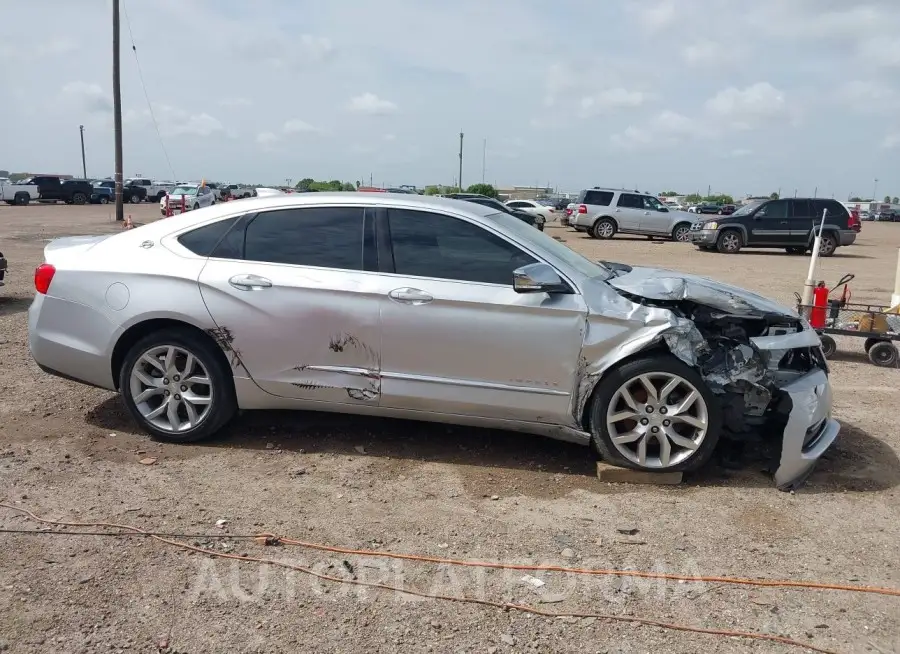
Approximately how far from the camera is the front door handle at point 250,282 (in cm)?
461

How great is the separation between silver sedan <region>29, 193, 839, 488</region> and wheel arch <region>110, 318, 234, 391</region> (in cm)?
1

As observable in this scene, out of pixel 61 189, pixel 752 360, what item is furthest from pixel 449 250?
pixel 61 189

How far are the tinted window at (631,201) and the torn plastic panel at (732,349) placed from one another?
76.6 ft

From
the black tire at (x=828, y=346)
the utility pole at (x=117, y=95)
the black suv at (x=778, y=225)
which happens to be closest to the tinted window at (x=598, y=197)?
the black suv at (x=778, y=225)

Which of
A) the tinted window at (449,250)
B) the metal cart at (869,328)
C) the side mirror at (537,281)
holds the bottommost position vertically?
the metal cart at (869,328)

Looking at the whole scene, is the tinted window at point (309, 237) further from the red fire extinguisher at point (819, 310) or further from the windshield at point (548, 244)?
the red fire extinguisher at point (819, 310)

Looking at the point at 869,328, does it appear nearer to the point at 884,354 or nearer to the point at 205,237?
the point at 884,354

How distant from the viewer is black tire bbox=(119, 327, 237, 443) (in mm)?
4691

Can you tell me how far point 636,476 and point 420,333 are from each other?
1483 mm

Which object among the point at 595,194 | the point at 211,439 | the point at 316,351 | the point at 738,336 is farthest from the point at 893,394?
the point at 595,194

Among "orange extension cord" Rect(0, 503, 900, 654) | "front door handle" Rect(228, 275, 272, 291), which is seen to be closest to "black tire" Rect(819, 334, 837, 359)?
"orange extension cord" Rect(0, 503, 900, 654)

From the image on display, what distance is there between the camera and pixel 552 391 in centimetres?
441

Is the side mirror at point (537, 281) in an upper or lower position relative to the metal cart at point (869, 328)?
upper

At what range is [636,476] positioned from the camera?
4391 millimetres
